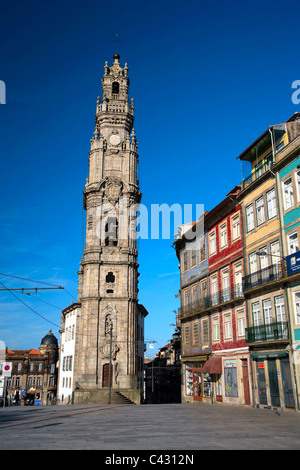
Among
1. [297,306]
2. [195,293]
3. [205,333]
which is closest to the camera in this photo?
[297,306]

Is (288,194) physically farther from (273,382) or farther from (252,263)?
(273,382)

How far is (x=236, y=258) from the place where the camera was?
29.6 metres

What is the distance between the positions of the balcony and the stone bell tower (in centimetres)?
2197

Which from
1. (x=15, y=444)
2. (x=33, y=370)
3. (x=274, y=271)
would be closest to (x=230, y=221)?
(x=274, y=271)

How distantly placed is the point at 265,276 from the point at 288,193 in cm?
510

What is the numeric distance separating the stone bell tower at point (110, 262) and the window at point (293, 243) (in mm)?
26566

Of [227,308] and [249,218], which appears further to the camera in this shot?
[227,308]

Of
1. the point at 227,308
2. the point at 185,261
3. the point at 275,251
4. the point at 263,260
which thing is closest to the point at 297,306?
the point at 275,251

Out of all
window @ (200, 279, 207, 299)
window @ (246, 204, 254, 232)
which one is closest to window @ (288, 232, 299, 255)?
window @ (246, 204, 254, 232)

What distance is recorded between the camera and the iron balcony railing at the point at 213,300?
29.3 metres

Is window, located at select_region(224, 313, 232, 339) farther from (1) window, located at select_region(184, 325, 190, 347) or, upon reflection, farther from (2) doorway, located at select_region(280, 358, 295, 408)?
(1) window, located at select_region(184, 325, 190, 347)

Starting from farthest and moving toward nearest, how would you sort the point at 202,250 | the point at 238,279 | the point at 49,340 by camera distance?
the point at 49,340 < the point at 202,250 < the point at 238,279

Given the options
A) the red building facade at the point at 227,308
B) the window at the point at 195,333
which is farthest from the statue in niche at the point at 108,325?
the red building facade at the point at 227,308

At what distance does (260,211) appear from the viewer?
89.7 ft
